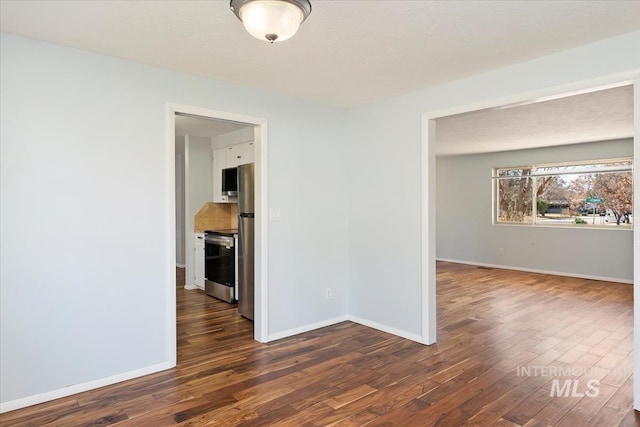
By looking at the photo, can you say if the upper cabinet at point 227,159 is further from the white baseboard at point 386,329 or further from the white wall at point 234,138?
the white baseboard at point 386,329

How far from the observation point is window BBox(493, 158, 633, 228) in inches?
259

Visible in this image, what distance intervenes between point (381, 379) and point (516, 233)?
5.98 metres

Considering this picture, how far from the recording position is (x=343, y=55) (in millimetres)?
2809

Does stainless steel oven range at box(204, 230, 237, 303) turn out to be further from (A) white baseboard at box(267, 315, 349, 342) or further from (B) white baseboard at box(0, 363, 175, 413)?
(B) white baseboard at box(0, 363, 175, 413)

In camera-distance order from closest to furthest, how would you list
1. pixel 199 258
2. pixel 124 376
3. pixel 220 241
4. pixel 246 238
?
pixel 124 376, pixel 246 238, pixel 220 241, pixel 199 258

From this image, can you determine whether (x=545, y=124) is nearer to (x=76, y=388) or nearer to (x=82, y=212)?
(x=82, y=212)

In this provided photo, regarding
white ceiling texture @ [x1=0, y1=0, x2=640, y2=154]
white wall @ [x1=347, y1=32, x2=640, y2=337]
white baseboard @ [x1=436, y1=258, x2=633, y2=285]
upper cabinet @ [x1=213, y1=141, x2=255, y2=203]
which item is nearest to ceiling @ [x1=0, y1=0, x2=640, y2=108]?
white ceiling texture @ [x1=0, y1=0, x2=640, y2=154]

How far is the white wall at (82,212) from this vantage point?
2500mm

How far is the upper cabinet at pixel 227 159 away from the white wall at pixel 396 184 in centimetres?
149

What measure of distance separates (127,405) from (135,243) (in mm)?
1126

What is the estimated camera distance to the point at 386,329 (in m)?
4.02

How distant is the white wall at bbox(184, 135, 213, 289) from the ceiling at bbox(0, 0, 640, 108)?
3.00 meters

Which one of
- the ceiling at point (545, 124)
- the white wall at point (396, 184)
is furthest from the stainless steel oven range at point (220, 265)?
the ceiling at point (545, 124)

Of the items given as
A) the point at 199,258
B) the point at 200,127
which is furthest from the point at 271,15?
the point at 199,258
